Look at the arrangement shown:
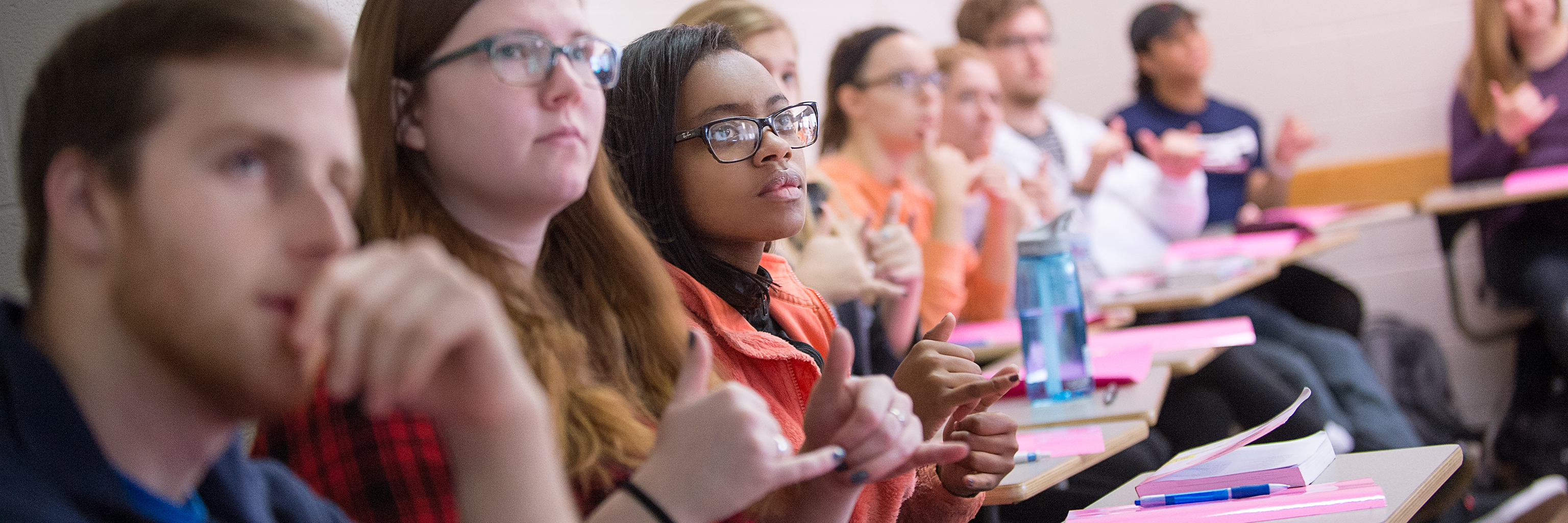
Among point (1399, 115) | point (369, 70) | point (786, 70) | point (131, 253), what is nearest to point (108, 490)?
point (131, 253)

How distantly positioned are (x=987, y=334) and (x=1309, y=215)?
7.57 feet

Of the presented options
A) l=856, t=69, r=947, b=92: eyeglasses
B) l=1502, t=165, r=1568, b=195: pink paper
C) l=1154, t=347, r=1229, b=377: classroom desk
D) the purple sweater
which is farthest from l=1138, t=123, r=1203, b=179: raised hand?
l=1154, t=347, r=1229, b=377: classroom desk

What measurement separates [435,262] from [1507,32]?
469 cm

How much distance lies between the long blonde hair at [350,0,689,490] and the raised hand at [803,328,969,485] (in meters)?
0.16

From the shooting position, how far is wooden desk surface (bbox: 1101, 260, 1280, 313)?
107 inches

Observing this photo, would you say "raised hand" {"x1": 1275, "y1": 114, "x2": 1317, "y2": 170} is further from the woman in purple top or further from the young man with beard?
the young man with beard

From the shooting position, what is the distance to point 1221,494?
1.26m

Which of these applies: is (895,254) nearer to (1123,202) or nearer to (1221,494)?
(1221,494)

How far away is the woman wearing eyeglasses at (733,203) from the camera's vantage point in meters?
1.32

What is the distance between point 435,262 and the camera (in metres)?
0.57

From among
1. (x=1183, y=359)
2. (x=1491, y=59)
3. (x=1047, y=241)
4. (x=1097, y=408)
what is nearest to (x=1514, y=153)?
(x=1491, y=59)

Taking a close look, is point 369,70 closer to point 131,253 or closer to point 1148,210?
point 131,253

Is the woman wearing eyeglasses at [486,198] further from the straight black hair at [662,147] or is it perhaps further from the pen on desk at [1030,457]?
the pen on desk at [1030,457]

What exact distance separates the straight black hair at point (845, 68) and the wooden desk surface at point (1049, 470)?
1306 mm
